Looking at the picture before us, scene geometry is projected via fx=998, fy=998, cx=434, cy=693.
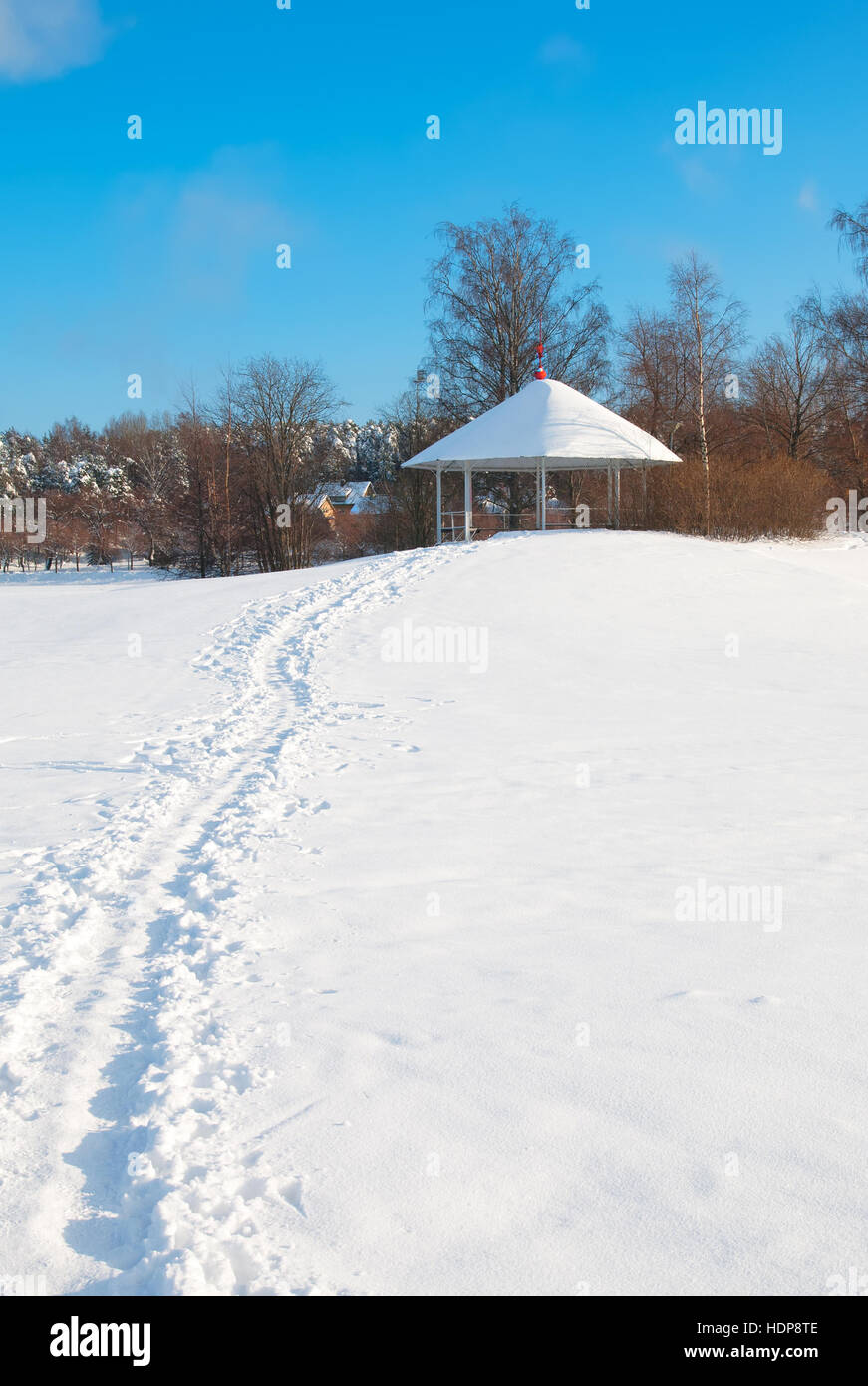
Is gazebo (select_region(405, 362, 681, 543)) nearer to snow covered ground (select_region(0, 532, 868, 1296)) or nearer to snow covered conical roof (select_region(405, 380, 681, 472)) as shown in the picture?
snow covered conical roof (select_region(405, 380, 681, 472))

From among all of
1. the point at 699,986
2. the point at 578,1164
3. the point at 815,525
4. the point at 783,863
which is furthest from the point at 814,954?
the point at 815,525

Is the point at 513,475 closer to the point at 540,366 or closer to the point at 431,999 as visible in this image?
the point at 540,366

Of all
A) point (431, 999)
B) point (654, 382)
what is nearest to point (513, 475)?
point (654, 382)

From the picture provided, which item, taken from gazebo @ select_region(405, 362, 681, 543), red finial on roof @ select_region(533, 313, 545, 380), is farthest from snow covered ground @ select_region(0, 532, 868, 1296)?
red finial on roof @ select_region(533, 313, 545, 380)

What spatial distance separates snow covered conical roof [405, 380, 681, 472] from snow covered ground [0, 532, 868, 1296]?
14.5m

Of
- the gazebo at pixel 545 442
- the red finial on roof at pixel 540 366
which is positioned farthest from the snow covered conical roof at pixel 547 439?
the red finial on roof at pixel 540 366

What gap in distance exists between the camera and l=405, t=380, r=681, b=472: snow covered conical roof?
23750 mm

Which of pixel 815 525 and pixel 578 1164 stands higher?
pixel 815 525

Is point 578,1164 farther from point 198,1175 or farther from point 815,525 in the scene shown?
point 815,525

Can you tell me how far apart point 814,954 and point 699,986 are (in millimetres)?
688

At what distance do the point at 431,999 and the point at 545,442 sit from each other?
829 inches

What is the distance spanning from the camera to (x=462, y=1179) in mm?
2898

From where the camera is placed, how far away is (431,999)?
4086mm

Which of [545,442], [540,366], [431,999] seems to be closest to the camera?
[431,999]
